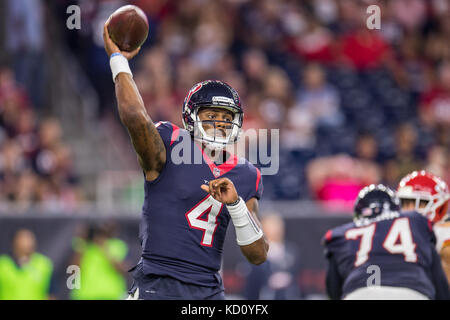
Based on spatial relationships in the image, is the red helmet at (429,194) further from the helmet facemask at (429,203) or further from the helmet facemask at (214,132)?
the helmet facemask at (214,132)

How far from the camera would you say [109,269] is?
30.6 ft

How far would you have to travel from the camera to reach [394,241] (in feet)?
17.0

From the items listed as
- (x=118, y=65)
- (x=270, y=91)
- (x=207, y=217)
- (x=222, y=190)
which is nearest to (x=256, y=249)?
(x=207, y=217)

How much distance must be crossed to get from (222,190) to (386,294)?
5.55 ft

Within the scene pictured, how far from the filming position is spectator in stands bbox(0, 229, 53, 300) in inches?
356

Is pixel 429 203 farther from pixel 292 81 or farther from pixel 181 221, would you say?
pixel 292 81

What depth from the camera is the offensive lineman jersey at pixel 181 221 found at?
403 centimetres

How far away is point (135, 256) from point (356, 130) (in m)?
4.42

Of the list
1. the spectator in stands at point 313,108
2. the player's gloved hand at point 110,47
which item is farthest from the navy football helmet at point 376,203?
the spectator in stands at point 313,108

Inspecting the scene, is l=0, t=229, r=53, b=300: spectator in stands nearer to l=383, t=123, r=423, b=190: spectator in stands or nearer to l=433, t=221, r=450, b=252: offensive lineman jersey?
l=383, t=123, r=423, b=190: spectator in stands

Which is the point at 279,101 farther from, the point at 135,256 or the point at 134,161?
the point at 135,256

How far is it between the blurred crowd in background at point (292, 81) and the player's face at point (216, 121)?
18.5ft

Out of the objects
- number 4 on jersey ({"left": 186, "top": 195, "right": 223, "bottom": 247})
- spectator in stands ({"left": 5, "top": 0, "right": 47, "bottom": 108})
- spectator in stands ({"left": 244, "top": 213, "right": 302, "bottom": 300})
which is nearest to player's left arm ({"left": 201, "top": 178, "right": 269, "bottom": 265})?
number 4 on jersey ({"left": 186, "top": 195, "right": 223, "bottom": 247})

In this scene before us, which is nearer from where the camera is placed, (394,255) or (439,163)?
(394,255)
